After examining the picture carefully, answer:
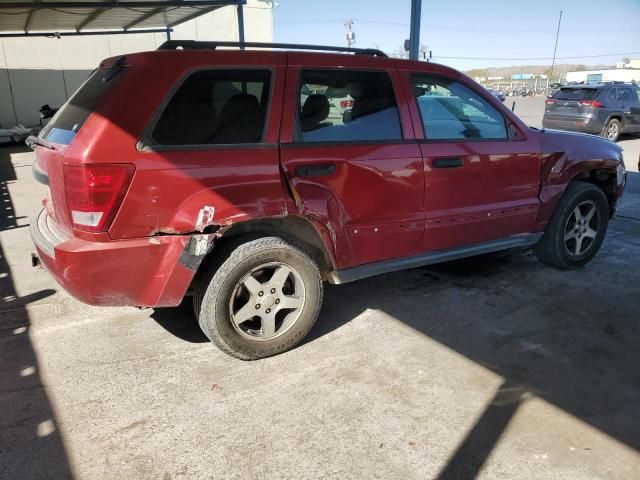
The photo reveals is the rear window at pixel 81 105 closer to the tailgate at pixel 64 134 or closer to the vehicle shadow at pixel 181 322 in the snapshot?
the tailgate at pixel 64 134

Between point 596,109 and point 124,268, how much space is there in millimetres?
15182

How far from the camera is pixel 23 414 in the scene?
2.63 meters

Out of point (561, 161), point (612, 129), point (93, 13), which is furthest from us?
point (612, 129)

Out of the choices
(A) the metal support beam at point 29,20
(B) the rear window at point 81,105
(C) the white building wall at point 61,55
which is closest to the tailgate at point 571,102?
(C) the white building wall at point 61,55

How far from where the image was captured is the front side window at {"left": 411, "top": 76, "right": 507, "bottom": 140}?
366 centimetres

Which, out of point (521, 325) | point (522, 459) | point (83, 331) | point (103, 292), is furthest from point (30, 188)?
point (522, 459)

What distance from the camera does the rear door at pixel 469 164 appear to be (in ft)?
11.9

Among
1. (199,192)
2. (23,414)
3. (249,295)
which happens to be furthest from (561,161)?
(23,414)

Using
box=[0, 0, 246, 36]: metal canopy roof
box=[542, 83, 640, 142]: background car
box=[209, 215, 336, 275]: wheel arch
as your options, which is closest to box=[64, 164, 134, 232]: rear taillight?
box=[209, 215, 336, 275]: wheel arch

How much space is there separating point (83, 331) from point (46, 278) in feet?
4.22

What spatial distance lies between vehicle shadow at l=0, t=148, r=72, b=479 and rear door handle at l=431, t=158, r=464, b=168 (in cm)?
285

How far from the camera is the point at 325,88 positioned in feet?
10.7

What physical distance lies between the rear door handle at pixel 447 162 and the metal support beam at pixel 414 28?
167 inches

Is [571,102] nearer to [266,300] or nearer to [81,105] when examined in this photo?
[266,300]
